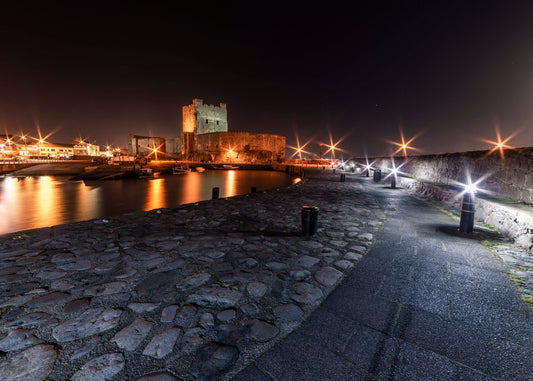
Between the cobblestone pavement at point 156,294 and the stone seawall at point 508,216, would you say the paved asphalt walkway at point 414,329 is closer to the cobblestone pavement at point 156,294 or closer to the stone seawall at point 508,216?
the cobblestone pavement at point 156,294

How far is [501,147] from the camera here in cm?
614

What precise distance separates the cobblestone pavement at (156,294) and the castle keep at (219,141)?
5122 centimetres

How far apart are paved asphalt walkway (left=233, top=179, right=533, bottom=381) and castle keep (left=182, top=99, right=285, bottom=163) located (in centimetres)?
5271

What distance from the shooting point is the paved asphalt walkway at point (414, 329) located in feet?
5.05

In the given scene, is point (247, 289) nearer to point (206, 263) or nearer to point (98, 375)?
point (206, 263)

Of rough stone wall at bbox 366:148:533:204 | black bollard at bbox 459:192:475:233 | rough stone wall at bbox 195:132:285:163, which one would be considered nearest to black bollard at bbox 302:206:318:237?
black bollard at bbox 459:192:475:233

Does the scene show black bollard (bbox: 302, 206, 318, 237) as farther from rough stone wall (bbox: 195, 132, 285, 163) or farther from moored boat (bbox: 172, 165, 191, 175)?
rough stone wall (bbox: 195, 132, 285, 163)

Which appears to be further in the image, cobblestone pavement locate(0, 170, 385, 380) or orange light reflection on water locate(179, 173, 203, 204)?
orange light reflection on water locate(179, 173, 203, 204)

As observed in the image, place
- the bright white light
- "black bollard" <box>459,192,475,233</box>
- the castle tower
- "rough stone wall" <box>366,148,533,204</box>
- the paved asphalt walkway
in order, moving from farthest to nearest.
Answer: the castle tower < "rough stone wall" <box>366,148,533,204</box> < the bright white light < "black bollard" <box>459,192,475,233</box> < the paved asphalt walkway

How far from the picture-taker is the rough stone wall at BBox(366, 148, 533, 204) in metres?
5.14

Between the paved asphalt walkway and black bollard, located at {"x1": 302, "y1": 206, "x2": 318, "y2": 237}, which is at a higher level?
black bollard, located at {"x1": 302, "y1": 206, "x2": 318, "y2": 237}

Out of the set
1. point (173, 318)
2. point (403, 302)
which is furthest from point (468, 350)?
point (173, 318)

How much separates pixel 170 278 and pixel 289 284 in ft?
4.76

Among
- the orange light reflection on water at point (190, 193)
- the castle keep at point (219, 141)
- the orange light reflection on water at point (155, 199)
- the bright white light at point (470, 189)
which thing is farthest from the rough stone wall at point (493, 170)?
the castle keep at point (219, 141)
